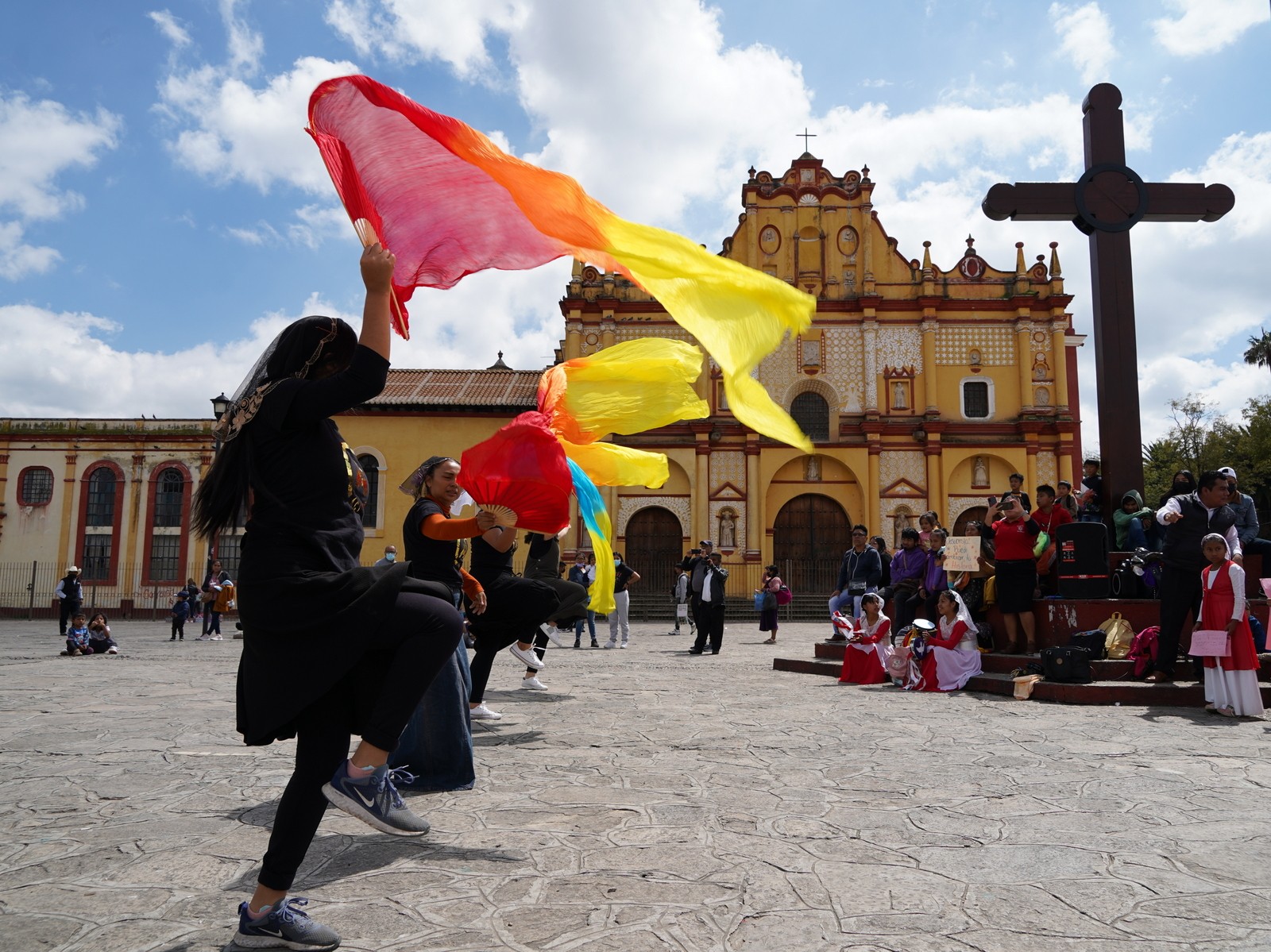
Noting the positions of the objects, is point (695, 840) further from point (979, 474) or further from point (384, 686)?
point (979, 474)

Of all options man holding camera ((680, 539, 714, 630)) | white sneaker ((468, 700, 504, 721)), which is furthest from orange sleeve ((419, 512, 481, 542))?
man holding camera ((680, 539, 714, 630))

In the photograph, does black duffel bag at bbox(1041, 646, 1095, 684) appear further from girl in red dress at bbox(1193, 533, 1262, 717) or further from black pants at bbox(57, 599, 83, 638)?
black pants at bbox(57, 599, 83, 638)

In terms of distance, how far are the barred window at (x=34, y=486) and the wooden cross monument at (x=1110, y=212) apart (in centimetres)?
3417

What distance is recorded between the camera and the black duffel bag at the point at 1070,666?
797 centimetres

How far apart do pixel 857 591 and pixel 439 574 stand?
31.0 ft

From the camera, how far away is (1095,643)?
8.57 metres

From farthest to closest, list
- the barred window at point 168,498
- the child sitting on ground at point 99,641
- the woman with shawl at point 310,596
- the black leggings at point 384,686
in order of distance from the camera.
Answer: the barred window at point 168,498, the child sitting on ground at point 99,641, the black leggings at point 384,686, the woman with shawl at point 310,596

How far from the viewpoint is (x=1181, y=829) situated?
347cm

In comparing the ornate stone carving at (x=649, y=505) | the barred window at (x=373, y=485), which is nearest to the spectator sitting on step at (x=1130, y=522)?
→ the ornate stone carving at (x=649, y=505)

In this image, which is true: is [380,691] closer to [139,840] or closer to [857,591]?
[139,840]

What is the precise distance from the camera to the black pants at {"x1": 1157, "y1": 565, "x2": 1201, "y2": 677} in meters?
7.81

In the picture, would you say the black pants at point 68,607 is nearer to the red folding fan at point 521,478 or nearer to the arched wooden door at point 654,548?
the arched wooden door at point 654,548

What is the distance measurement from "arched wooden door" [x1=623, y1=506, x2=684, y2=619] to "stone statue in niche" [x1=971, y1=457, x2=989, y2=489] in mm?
10054

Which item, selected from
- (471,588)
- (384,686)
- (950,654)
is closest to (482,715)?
(471,588)
